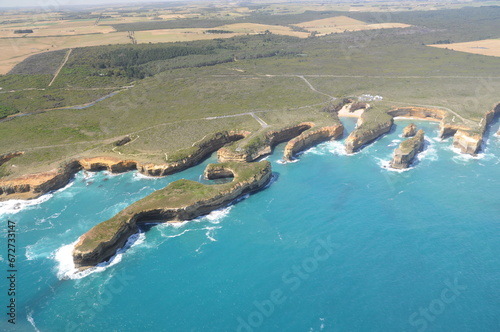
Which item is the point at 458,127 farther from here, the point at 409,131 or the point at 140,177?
the point at 140,177

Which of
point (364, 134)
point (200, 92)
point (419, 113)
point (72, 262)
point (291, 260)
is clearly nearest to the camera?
point (291, 260)

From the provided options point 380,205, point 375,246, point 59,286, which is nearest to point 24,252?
point 59,286

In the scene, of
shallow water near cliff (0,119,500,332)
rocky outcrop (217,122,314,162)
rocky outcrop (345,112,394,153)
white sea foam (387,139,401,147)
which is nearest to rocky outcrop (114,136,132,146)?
shallow water near cliff (0,119,500,332)

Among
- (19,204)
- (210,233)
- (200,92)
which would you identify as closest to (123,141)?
(19,204)

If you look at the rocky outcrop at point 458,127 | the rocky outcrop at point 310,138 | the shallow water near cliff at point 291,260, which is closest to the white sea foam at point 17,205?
the shallow water near cliff at point 291,260

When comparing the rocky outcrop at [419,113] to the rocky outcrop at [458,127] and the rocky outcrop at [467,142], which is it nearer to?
the rocky outcrop at [458,127]

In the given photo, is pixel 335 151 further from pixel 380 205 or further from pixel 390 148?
pixel 380 205

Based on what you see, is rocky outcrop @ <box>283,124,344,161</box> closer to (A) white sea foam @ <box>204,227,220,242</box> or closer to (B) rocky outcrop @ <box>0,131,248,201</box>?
(B) rocky outcrop @ <box>0,131,248,201</box>
